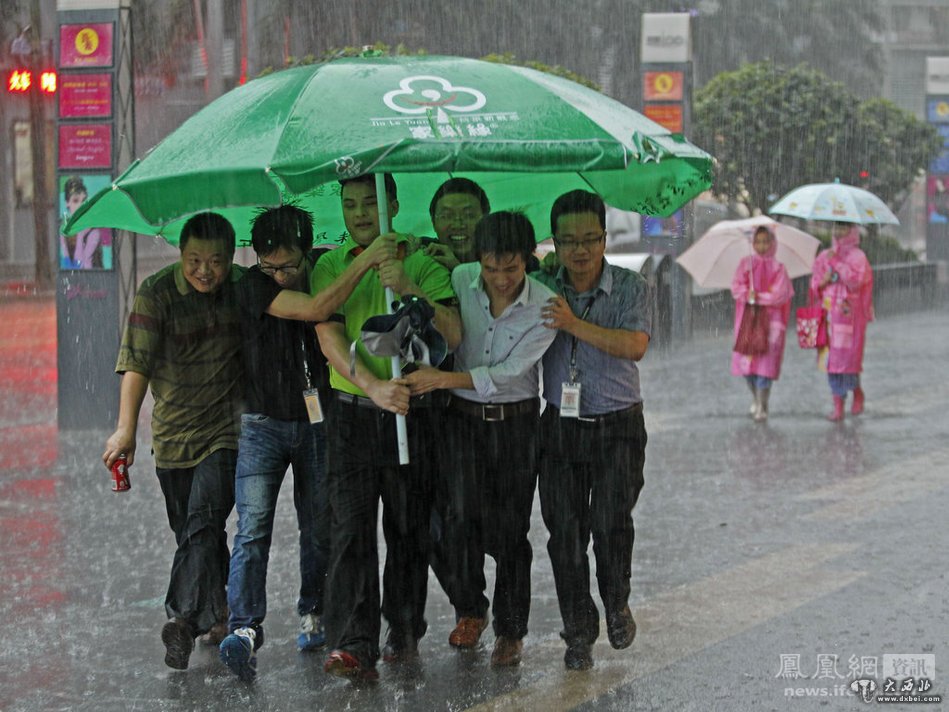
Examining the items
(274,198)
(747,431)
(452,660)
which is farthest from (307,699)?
(747,431)

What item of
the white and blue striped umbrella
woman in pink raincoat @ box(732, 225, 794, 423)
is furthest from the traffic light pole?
the white and blue striped umbrella

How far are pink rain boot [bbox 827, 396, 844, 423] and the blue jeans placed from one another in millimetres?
7056

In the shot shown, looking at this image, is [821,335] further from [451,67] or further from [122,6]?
[451,67]

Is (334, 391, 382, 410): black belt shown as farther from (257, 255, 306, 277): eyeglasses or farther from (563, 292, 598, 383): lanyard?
(563, 292, 598, 383): lanyard

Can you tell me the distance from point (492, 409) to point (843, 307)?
7198mm

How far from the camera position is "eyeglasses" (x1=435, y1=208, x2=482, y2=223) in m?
5.74

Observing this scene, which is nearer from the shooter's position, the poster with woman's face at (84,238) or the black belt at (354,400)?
the black belt at (354,400)

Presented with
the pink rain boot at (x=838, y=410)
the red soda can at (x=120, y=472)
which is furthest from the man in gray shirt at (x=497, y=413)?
the pink rain boot at (x=838, y=410)

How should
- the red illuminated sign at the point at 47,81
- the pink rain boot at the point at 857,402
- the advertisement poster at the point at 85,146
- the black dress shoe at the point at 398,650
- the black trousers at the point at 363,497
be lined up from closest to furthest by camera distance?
Result: the black trousers at the point at 363,497, the black dress shoe at the point at 398,650, the advertisement poster at the point at 85,146, the pink rain boot at the point at 857,402, the red illuminated sign at the point at 47,81

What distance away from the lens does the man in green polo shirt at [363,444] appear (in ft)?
17.4

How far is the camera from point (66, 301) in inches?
448

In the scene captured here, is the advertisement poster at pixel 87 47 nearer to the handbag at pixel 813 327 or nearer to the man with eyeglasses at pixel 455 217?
the handbag at pixel 813 327

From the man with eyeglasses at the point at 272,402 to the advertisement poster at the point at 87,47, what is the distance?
629 centimetres

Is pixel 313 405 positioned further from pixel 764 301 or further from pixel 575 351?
pixel 764 301
